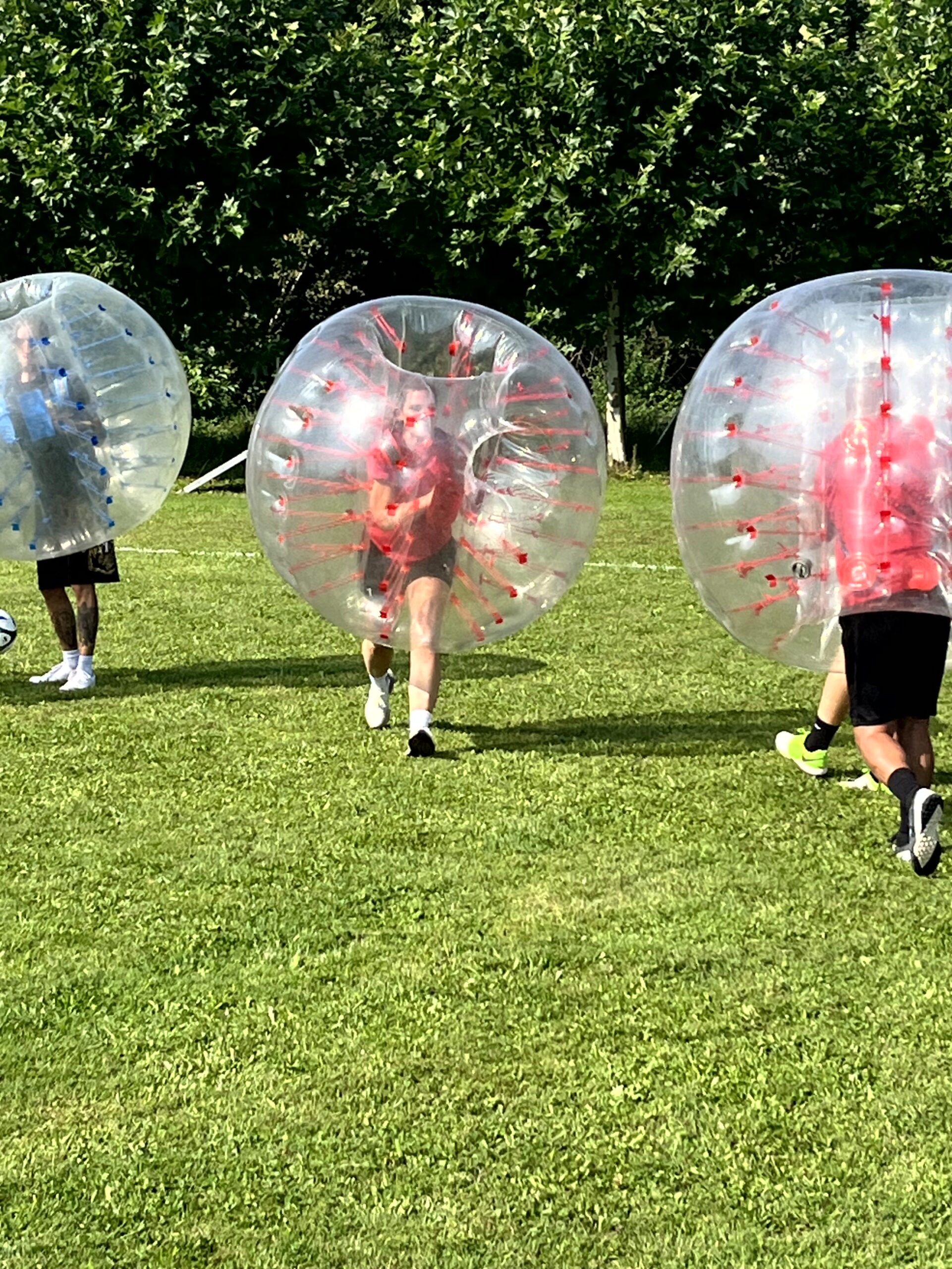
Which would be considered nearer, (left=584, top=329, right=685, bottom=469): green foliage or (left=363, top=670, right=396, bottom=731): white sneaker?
(left=363, top=670, right=396, bottom=731): white sneaker

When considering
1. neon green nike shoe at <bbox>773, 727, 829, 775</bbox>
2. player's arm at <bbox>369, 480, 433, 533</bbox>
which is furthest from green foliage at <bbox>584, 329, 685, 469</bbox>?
player's arm at <bbox>369, 480, 433, 533</bbox>

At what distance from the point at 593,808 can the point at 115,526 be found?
2840 mm

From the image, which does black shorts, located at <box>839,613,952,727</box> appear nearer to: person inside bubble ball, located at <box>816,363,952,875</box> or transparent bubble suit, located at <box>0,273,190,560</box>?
person inside bubble ball, located at <box>816,363,952,875</box>

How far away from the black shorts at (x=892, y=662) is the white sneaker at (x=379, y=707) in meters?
2.67

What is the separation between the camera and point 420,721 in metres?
7.07

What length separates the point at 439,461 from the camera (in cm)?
634

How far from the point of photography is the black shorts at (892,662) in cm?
536

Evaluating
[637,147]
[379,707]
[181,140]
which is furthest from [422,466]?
[181,140]

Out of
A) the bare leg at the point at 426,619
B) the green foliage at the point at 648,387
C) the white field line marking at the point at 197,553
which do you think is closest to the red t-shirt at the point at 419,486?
the bare leg at the point at 426,619

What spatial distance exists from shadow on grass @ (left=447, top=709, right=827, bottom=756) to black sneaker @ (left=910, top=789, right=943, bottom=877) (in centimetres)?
200

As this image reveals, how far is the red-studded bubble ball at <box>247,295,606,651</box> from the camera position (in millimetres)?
6316

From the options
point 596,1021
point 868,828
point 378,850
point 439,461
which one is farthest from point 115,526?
point 596,1021

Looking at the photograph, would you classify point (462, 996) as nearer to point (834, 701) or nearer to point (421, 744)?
point (421, 744)

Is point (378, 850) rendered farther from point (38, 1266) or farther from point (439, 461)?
point (38, 1266)
